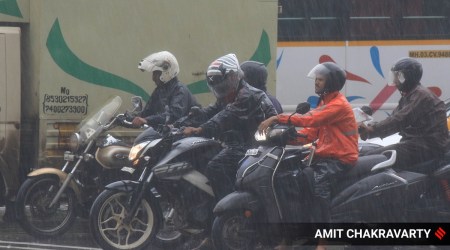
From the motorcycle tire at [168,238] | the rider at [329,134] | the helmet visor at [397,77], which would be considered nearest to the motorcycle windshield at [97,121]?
the motorcycle tire at [168,238]

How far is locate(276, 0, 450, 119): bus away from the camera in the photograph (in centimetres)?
1323

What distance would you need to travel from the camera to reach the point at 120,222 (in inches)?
350

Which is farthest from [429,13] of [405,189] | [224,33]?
[405,189]

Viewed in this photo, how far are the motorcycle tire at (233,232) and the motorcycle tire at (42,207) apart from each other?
2.00 m

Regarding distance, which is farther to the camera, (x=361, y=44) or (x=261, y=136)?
(x=361, y=44)

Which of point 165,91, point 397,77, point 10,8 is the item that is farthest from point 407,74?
point 10,8

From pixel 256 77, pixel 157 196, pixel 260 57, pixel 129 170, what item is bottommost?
pixel 157 196

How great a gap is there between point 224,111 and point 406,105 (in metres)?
1.54

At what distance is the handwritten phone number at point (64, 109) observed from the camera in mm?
10891

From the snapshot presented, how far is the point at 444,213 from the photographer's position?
9211 millimetres

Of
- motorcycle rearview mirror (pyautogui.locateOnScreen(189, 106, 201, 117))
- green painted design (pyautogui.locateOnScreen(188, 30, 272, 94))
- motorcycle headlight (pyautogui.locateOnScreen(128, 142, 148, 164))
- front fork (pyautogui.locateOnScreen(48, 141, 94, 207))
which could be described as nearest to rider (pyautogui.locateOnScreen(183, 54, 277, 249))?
motorcycle rearview mirror (pyautogui.locateOnScreen(189, 106, 201, 117))

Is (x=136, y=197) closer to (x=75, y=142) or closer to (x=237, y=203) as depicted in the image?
(x=237, y=203)

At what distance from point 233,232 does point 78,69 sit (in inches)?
131

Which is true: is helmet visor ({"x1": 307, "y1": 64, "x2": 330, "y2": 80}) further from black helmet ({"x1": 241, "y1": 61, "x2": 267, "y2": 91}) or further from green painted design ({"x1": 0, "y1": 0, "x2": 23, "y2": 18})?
green painted design ({"x1": 0, "y1": 0, "x2": 23, "y2": 18})
